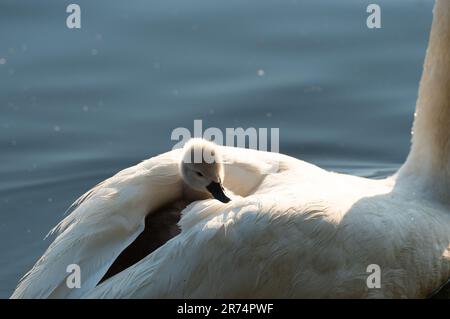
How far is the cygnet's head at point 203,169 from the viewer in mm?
5805

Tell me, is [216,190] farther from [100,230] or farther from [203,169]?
[100,230]

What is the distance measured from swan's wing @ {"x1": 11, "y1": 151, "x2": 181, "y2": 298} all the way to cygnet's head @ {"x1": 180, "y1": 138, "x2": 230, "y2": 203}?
0.18m

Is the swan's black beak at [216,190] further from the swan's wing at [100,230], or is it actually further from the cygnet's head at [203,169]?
the swan's wing at [100,230]

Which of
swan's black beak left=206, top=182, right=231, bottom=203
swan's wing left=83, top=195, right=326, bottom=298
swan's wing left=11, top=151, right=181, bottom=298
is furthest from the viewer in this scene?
swan's black beak left=206, top=182, right=231, bottom=203

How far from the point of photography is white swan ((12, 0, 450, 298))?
514cm

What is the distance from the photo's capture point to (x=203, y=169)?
579 centimetres

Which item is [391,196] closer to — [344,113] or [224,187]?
[224,187]

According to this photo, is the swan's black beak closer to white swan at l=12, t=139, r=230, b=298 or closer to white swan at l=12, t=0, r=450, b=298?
white swan at l=12, t=139, r=230, b=298

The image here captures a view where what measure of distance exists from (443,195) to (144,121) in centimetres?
316

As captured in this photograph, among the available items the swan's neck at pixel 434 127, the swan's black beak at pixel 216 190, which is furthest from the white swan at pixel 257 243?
the swan's neck at pixel 434 127

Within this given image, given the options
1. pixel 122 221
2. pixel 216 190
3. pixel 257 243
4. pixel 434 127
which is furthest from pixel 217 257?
pixel 434 127

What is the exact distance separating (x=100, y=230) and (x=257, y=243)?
0.78m

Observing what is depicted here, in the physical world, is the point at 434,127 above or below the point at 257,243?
above

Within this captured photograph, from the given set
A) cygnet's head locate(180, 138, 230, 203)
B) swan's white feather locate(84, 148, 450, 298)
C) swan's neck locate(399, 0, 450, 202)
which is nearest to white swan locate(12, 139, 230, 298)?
cygnet's head locate(180, 138, 230, 203)
